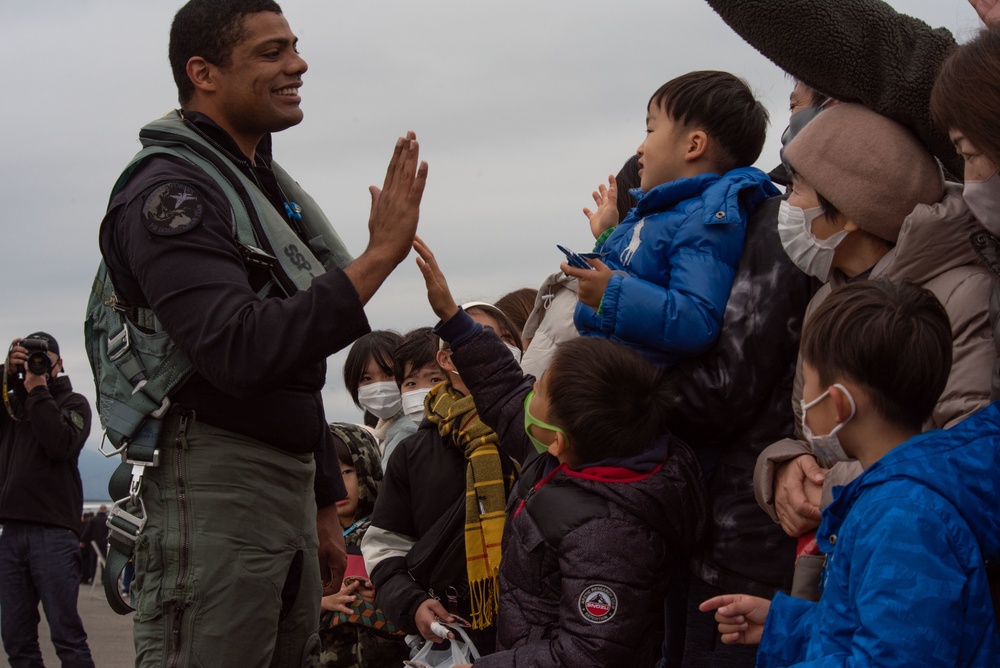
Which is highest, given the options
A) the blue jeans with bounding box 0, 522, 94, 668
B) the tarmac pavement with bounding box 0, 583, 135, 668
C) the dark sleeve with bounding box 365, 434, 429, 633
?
the dark sleeve with bounding box 365, 434, 429, 633

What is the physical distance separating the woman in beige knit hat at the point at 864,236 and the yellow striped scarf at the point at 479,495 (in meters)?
1.46

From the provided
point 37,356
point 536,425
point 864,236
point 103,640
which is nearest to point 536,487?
point 536,425

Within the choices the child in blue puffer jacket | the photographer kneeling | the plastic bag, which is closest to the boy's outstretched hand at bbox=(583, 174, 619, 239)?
the child in blue puffer jacket

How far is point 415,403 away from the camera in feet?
17.6

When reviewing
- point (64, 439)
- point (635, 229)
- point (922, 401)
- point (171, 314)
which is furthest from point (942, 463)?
point (64, 439)

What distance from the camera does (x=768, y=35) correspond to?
2.85 m

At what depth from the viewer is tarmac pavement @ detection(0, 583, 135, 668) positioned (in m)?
10.3

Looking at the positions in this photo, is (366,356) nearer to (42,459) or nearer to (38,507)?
(38,507)

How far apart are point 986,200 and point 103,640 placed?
11.8 meters

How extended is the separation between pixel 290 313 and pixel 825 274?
4.61ft

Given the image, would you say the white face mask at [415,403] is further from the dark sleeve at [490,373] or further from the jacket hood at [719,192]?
the jacket hood at [719,192]

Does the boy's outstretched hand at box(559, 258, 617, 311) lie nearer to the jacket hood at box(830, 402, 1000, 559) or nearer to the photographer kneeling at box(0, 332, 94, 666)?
the jacket hood at box(830, 402, 1000, 559)

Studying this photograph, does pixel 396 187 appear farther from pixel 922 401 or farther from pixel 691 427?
pixel 922 401

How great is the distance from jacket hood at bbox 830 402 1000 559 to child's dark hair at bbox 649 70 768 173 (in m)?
1.37
